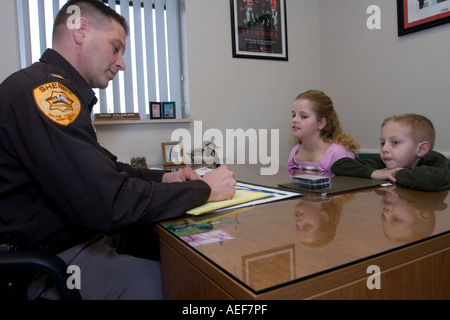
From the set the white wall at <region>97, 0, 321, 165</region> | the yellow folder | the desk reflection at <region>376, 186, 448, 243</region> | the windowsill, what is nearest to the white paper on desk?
the yellow folder

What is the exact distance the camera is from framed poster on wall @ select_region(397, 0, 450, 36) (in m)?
2.17

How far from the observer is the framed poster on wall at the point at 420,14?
7.13ft

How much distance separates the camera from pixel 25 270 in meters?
0.74

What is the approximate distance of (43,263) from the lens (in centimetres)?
71

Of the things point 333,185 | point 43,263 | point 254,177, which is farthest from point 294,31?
Answer: point 43,263

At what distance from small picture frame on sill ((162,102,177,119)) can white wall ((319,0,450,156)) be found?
1434 millimetres

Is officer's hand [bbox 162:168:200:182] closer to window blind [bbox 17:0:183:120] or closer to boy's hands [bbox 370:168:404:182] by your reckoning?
boy's hands [bbox 370:168:404:182]

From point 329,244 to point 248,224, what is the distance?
0.20 meters

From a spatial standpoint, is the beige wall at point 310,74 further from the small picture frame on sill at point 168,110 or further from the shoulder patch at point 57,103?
the shoulder patch at point 57,103

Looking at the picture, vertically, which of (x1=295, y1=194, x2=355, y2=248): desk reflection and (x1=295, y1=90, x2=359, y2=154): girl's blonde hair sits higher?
(x1=295, y1=90, x2=359, y2=154): girl's blonde hair

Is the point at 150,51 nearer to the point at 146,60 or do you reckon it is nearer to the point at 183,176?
the point at 146,60

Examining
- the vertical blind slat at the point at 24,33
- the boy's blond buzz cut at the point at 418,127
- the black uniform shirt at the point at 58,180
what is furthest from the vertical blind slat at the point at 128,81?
the boy's blond buzz cut at the point at 418,127

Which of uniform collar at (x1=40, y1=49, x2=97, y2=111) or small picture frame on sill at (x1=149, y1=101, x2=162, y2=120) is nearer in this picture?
uniform collar at (x1=40, y1=49, x2=97, y2=111)

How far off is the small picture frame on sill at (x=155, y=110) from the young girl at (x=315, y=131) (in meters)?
1.05
